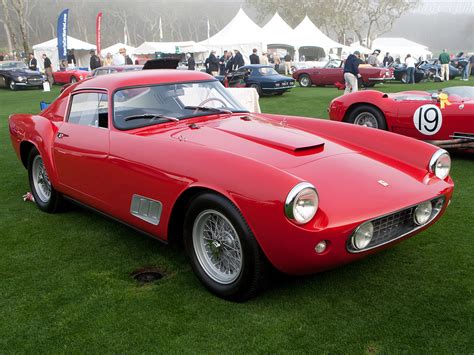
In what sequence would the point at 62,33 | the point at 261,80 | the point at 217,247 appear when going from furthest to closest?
1. the point at 62,33
2. the point at 261,80
3. the point at 217,247

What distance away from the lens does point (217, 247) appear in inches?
114

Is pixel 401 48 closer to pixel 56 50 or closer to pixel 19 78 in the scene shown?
pixel 56 50

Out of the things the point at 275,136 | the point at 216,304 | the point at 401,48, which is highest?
the point at 401,48

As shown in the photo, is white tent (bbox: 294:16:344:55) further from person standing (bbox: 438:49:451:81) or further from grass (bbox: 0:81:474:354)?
grass (bbox: 0:81:474:354)

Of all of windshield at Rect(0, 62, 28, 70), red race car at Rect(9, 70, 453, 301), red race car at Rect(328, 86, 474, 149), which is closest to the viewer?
red race car at Rect(9, 70, 453, 301)

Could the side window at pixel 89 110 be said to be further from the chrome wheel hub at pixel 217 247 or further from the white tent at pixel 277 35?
the white tent at pixel 277 35

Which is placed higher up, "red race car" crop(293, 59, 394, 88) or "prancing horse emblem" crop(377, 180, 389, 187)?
"red race car" crop(293, 59, 394, 88)

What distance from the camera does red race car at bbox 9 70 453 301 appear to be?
2508mm

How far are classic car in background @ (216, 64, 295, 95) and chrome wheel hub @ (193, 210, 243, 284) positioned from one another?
13.2 m

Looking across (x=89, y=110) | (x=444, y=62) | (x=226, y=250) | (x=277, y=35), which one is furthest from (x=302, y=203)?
(x=277, y=35)

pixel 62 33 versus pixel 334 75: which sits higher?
pixel 62 33

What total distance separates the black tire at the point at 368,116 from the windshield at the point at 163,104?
3339 millimetres

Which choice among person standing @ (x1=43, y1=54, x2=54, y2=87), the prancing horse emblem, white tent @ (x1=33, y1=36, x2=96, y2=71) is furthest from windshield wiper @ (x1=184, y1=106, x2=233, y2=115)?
white tent @ (x1=33, y1=36, x2=96, y2=71)

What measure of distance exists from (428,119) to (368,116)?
0.97 metres
